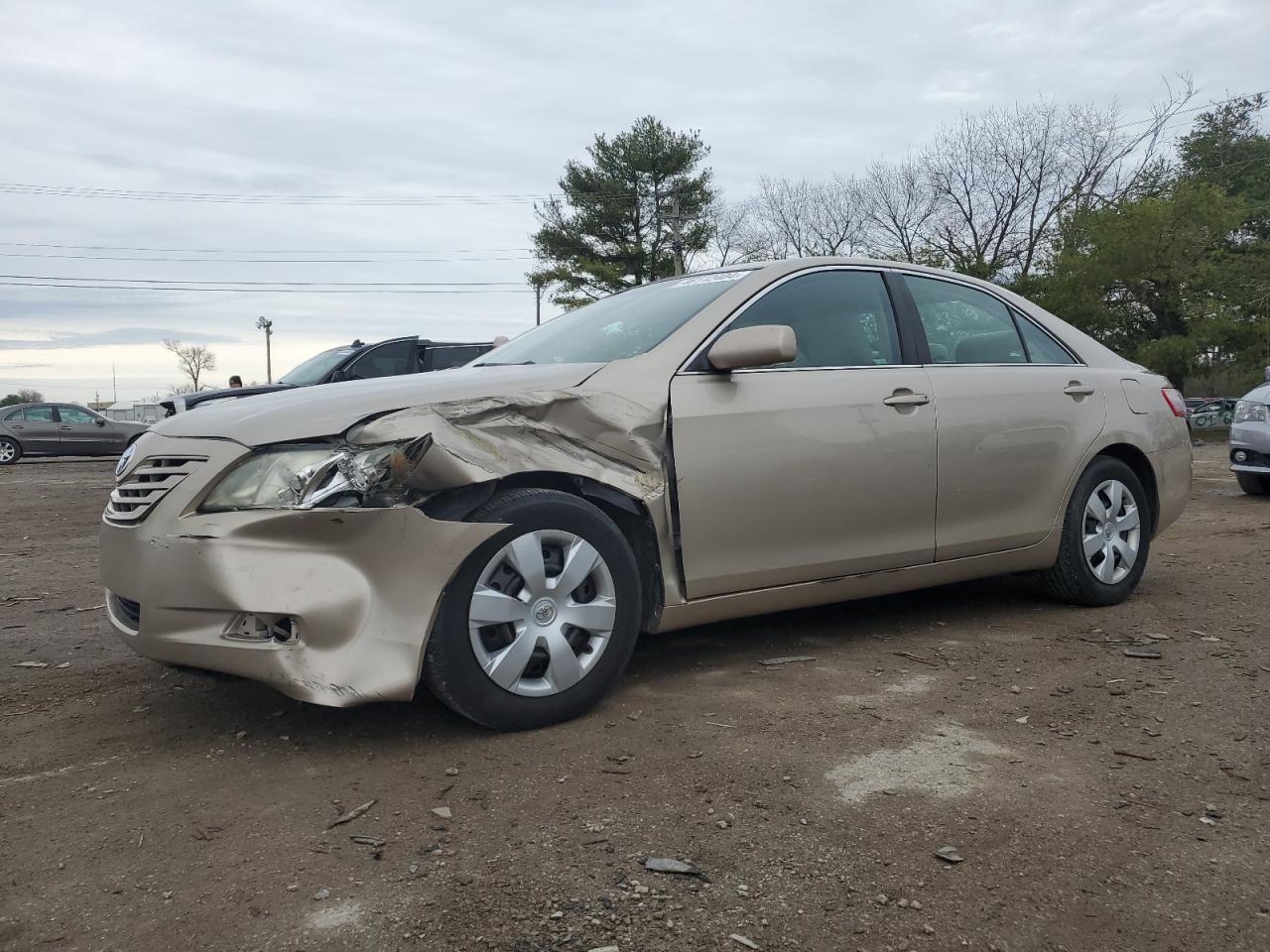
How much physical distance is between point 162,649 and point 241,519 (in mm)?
483

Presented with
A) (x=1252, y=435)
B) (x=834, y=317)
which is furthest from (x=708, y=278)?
(x=1252, y=435)

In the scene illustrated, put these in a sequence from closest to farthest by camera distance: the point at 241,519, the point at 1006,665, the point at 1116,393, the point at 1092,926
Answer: the point at 1092,926, the point at 241,519, the point at 1006,665, the point at 1116,393

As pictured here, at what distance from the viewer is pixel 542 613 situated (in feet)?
10.3

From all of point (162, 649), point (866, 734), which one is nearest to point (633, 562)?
point (866, 734)

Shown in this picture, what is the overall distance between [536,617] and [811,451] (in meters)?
1.26

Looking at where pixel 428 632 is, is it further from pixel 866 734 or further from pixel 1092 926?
pixel 1092 926

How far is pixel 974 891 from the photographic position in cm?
221

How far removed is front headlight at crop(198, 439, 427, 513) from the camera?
9.66 feet

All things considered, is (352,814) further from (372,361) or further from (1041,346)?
(372,361)

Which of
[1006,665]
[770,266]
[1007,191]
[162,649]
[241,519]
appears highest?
[1007,191]

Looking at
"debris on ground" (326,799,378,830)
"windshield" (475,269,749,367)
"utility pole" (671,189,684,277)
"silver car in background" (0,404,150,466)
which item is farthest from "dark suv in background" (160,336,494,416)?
"utility pole" (671,189,684,277)

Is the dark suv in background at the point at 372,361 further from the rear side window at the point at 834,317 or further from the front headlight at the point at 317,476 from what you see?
the front headlight at the point at 317,476

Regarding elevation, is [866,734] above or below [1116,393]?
below

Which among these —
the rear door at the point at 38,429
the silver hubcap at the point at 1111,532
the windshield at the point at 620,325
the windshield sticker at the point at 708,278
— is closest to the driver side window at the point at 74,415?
the rear door at the point at 38,429
